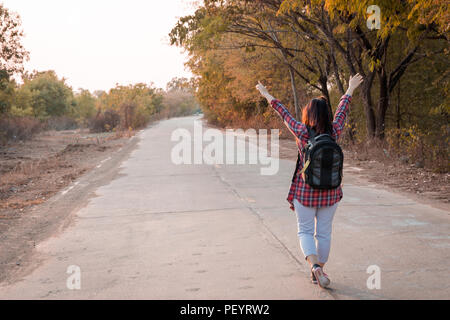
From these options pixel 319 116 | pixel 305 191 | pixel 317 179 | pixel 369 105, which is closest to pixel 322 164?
pixel 317 179

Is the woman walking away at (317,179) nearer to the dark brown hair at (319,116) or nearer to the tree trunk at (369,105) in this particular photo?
the dark brown hair at (319,116)

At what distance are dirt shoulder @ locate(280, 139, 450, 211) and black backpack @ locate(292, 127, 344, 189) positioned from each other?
5.11 m

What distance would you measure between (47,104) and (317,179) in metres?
59.8

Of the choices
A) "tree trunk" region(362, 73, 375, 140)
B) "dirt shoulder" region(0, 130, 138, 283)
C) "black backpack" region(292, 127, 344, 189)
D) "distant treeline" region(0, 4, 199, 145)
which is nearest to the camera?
"black backpack" region(292, 127, 344, 189)

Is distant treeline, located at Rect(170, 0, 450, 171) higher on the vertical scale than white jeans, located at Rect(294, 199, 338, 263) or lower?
higher

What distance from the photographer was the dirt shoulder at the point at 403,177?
10.6m

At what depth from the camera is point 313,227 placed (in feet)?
17.4

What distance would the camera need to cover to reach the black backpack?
16.4 ft

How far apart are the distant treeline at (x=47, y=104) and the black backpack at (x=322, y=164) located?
27.3 meters

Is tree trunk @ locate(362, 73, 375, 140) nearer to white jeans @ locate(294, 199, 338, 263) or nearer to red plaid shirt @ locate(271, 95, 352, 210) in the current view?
red plaid shirt @ locate(271, 95, 352, 210)

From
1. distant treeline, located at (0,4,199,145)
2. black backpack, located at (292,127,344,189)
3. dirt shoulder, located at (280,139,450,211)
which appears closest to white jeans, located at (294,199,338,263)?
black backpack, located at (292,127,344,189)

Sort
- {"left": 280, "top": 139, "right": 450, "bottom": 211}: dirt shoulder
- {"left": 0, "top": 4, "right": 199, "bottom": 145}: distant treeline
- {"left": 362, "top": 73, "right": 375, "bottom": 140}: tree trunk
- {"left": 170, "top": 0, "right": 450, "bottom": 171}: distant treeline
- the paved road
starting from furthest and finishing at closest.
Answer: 1. {"left": 0, "top": 4, "right": 199, "bottom": 145}: distant treeline
2. {"left": 362, "top": 73, "right": 375, "bottom": 140}: tree trunk
3. {"left": 170, "top": 0, "right": 450, "bottom": 171}: distant treeline
4. {"left": 280, "top": 139, "right": 450, "bottom": 211}: dirt shoulder
5. the paved road

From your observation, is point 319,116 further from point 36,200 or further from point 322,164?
point 36,200

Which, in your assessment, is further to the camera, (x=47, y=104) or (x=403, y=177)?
(x=47, y=104)
